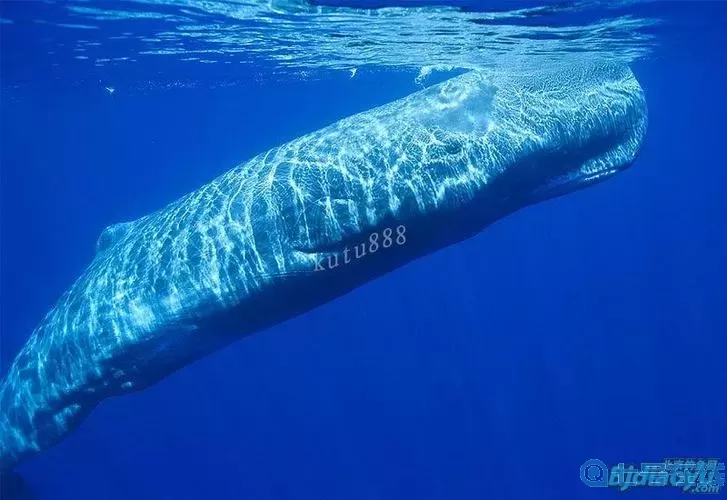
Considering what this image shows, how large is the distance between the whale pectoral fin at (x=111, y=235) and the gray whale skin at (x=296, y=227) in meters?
0.64

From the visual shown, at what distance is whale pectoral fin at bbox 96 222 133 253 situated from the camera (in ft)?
27.3

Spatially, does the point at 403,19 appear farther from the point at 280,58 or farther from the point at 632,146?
the point at 280,58

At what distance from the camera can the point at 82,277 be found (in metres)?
7.73

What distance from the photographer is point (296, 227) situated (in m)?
6.17

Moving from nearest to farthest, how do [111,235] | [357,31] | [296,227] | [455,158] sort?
[296,227], [455,158], [111,235], [357,31]

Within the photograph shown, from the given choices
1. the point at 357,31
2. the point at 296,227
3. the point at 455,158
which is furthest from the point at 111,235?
the point at 357,31

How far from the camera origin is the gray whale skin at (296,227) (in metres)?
6.18

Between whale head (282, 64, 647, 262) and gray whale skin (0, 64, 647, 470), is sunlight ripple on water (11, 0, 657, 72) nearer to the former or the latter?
whale head (282, 64, 647, 262)

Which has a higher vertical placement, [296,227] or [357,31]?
[357,31]

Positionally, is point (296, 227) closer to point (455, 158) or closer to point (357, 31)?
point (455, 158)

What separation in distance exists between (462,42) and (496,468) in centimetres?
1832

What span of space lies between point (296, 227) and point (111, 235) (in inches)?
159

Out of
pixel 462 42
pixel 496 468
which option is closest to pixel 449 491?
pixel 496 468

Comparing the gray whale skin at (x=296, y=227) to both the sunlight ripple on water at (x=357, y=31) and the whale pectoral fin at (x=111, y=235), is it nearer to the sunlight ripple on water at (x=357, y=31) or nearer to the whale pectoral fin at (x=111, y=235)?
the whale pectoral fin at (x=111, y=235)
